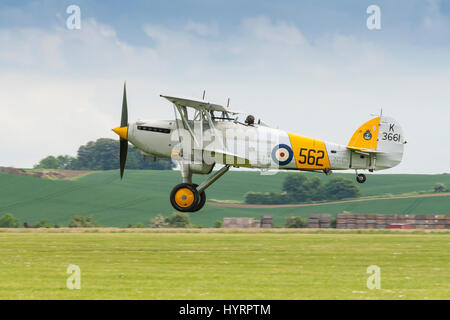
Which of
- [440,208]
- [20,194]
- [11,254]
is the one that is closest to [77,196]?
[20,194]

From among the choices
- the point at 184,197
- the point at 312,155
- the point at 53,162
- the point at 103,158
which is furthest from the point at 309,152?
the point at 53,162

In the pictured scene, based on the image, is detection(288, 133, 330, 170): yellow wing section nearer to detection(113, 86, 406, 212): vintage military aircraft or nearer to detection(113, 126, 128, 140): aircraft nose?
detection(113, 86, 406, 212): vintage military aircraft

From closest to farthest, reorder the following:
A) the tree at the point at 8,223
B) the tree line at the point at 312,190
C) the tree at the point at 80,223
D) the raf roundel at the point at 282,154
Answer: the raf roundel at the point at 282,154 → the tree at the point at 80,223 → the tree at the point at 8,223 → the tree line at the point at 312,190

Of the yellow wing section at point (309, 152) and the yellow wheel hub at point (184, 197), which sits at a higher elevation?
the yellow wing section at point (309, 152)

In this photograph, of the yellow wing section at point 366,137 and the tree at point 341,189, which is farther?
the tree at point 341,189

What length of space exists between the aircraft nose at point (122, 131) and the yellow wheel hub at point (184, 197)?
9.82ft

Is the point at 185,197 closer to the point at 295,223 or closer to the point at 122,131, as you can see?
the point at 122,131

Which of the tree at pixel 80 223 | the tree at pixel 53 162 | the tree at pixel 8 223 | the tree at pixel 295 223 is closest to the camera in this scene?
the tree at pixel 295 223

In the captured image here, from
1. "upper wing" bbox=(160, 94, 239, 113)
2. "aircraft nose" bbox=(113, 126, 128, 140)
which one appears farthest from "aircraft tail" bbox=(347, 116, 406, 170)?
"aircraft nose" bbox=(113, 126, 128, 140)

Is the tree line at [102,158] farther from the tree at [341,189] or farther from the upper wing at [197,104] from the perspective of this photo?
the upper wing at [197,104]

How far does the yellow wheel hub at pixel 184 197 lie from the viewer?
27141 mm

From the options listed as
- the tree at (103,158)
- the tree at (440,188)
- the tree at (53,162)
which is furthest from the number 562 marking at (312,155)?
the tree at (53,162)

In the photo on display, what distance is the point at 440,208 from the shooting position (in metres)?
68.6

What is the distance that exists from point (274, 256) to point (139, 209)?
4654 centimetres
